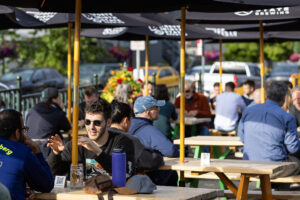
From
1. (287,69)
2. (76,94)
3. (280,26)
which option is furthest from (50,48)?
(76,94)

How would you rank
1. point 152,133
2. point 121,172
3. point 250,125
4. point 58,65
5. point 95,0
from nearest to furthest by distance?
1. point 121,172
2. point 95,0
3. point 152,133
4. point 250,125
5. point 58,65

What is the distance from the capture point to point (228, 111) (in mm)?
13164

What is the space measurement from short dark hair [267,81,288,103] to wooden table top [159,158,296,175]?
3.87 feet

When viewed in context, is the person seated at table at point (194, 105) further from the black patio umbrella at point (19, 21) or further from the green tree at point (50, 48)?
the green tree at point (50, 48)

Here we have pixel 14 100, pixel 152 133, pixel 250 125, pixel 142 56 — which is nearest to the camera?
pixel 152 133

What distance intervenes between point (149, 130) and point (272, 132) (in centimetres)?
145

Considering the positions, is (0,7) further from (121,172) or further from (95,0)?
(121,172)

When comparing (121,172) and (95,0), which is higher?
(95,0)

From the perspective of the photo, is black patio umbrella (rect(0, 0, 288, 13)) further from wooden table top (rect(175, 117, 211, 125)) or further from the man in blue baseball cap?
wooden table top (rect(175, 117, 211, 125))

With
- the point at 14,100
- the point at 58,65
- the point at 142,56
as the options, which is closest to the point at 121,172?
the point at 14,100

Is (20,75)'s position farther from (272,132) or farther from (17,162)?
(17,162)

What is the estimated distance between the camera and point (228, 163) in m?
6.31

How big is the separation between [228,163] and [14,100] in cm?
808

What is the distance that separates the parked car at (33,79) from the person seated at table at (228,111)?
1218 centimetres
